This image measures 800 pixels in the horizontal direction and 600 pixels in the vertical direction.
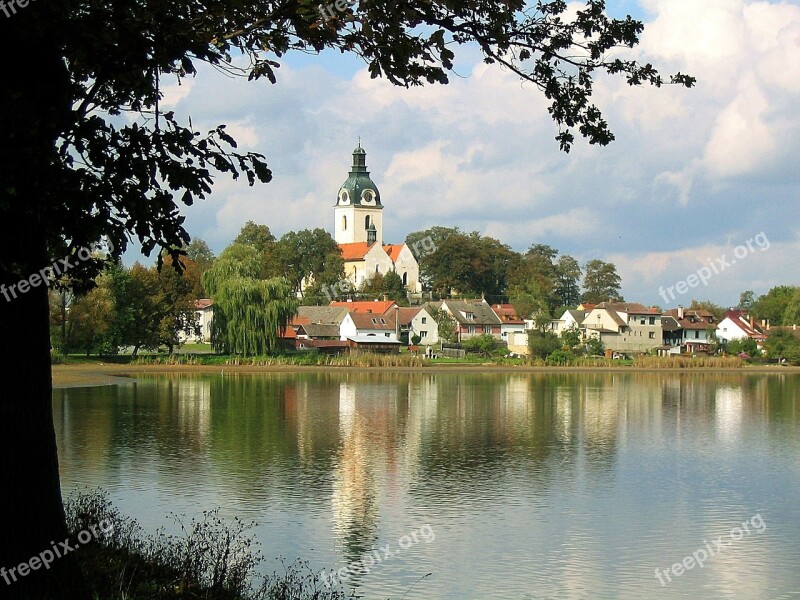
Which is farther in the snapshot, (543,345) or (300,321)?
(300,321)

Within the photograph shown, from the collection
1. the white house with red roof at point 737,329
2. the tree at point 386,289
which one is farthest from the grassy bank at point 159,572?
the white house with red roof at point 737,329

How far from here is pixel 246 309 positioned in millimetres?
75938

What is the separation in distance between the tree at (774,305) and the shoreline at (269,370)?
3999 cm

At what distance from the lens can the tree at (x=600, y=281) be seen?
5999 inches

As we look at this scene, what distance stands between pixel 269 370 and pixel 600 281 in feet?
290

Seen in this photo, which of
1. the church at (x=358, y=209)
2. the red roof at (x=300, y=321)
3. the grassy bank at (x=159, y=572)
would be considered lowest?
the grassy bank at (x=159, y=572)

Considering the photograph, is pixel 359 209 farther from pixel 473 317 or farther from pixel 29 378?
pixel 29 378

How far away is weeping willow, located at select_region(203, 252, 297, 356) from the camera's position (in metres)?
75.8

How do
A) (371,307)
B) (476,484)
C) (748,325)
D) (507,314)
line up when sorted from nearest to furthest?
(476,484)
(371,307)
(507,314)
(748,325)

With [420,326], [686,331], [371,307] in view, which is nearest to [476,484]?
[420,326]

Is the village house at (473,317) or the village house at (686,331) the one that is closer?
the village house at (473,317)

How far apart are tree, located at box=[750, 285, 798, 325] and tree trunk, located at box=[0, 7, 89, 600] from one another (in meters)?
133

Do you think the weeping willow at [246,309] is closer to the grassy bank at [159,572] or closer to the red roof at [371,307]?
the red roof at [371,307]

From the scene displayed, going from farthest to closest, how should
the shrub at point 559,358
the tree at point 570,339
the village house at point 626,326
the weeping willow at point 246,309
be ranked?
the village house at point 626,326
the tree at point 570,339
the shrub at point 559,358
the weeping willow at point 246,309
